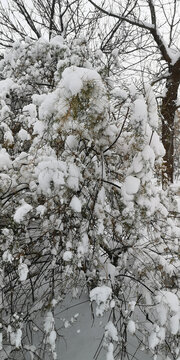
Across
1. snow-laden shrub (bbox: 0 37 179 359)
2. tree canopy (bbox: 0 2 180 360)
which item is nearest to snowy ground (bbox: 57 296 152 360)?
tree canopy (bbox: 0 2 180 360)

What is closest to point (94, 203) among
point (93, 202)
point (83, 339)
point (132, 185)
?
point (93, 202)

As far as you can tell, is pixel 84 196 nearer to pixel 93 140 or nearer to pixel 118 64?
pixel 93 140

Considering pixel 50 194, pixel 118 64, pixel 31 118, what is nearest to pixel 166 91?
pixel 118 64

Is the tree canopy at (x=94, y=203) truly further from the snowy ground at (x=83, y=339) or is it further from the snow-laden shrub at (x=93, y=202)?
the snowy ground at (x=83, y=339)

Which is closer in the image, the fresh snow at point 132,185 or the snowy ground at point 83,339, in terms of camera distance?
the fresh snow at point 132,185

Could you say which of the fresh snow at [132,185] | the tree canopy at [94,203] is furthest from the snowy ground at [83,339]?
the fresh snow at [132,185]

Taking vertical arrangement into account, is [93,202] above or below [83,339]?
above

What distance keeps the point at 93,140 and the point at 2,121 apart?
1.39 metres

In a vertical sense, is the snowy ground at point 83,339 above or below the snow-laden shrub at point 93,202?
below

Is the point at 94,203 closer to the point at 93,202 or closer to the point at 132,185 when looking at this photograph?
the point at 93,202

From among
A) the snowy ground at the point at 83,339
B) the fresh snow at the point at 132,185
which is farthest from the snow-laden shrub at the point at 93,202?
the snowy ground at the point at 83,339

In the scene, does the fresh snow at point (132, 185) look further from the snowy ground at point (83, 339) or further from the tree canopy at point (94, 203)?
the snowy ground at point (83, 339)

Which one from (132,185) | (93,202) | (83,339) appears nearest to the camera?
(132,185)

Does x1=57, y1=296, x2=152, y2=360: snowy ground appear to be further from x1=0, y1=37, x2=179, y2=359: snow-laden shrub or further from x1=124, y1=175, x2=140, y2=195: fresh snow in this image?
x1=124, y1=175, x2=140, y2=195: fresh snow
